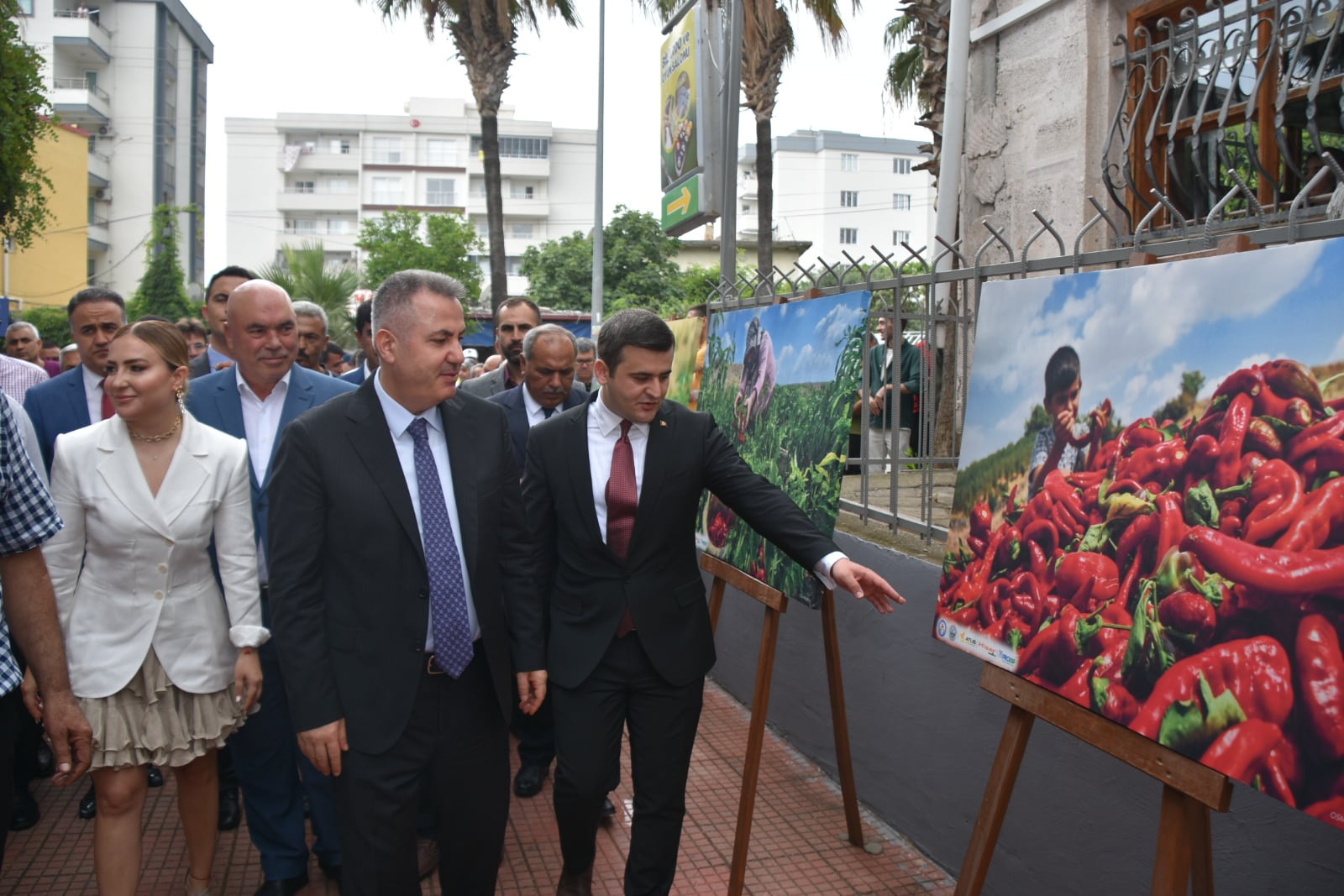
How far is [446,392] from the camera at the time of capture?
112 inches

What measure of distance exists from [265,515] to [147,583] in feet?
2.18

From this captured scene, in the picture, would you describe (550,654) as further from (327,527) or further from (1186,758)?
(1186,758)

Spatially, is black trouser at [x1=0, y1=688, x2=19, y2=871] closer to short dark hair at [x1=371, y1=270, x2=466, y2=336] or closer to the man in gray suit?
short dark hair at [x1=371, y1=270, x2=466, y2=336]

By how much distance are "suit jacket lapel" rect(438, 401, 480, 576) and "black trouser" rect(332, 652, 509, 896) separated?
→ 33 cm

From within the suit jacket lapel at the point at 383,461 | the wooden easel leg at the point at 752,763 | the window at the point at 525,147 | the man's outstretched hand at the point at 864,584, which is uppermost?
the window at the point at 525,147

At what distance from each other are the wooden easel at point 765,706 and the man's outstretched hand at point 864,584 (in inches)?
23.8

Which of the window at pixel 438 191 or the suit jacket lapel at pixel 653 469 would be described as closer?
the suit jacket lapel at pixel 653 469

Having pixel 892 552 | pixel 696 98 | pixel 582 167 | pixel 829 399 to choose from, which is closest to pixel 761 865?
→ pixel 892 552

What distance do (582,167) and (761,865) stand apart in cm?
6786

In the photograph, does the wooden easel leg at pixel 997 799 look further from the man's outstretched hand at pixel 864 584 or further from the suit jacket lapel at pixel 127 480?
the suit jacket lapel at pixel 127 480

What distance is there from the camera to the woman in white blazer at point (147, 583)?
3.15 metres

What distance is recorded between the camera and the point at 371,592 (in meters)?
2.79

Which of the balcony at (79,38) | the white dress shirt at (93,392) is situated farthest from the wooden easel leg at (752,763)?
the balcony at (79,38)

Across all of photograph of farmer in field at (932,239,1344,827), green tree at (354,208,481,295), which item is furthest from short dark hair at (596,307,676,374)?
green tree at (354,208,481,295)
